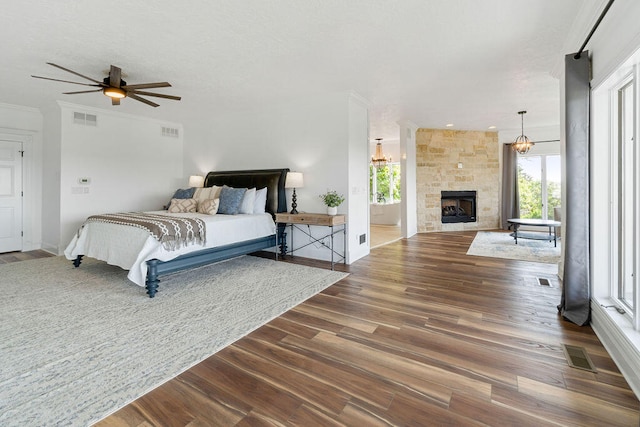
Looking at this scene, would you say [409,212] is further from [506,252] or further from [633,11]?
[633,11]

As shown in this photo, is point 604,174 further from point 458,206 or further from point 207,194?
point 458,206

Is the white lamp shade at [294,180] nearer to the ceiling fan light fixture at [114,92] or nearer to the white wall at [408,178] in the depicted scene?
the ceiling fan light fixture at [114,92]

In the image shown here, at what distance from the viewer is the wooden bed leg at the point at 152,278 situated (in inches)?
124

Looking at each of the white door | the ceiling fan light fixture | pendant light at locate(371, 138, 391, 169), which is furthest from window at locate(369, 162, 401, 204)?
the white door

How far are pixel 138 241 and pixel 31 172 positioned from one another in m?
4.31

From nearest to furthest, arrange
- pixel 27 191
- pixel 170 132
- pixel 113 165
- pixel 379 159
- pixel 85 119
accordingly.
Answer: pixel 85 119 < pixel 27 191 < pixel 113 165 < pixel 170 132 < pixel 379 159

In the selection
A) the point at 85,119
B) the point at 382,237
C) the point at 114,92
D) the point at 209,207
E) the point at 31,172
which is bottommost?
the point at 382,237

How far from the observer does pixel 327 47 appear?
10.3ft

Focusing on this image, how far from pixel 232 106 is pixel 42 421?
4.90 m

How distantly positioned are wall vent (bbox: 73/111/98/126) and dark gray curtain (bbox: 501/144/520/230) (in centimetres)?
965

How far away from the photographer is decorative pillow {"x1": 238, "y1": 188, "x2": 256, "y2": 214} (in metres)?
4.82

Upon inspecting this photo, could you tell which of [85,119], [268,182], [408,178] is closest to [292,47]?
[268,182]

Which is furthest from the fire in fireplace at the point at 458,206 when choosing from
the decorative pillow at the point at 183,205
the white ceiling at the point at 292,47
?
the decorative pillow at the point at 183,205

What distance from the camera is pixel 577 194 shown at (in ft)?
8.31
